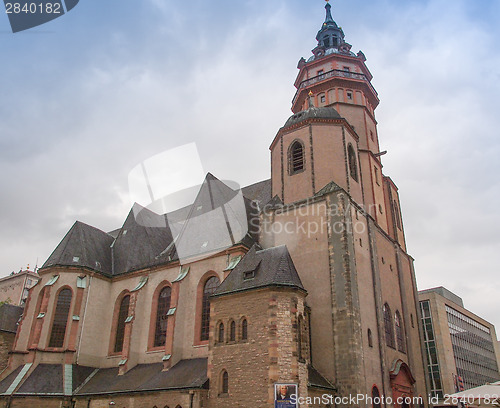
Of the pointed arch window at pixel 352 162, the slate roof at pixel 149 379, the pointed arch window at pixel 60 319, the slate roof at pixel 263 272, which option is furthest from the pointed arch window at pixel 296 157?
the pointed arch window at pixel 60 319

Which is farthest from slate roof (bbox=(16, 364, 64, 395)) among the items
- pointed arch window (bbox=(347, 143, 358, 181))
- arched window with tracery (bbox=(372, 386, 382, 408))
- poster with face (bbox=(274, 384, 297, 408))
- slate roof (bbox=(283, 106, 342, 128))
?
pointed arch window (bbox=(347, 143, 358, 181))

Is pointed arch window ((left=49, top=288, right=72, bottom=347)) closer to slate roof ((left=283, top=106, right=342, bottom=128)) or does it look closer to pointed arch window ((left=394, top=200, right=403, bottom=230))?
slate roof ((left=283, top=106, right=342, bottom=128))

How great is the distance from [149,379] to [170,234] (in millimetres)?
11949

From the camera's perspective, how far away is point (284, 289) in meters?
20.0

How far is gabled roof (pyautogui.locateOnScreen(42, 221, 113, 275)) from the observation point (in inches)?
1171

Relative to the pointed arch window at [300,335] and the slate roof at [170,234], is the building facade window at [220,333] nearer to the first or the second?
the pointed arch window at [300,335]

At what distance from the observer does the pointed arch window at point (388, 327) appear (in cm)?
2427

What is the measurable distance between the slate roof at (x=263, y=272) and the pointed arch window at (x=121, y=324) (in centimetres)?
1005

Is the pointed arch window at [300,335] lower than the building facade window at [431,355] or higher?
lower

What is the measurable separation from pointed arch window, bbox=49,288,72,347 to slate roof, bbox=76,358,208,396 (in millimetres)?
3157

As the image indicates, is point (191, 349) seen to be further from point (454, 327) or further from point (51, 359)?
point (454, 327)

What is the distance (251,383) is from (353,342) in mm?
4783

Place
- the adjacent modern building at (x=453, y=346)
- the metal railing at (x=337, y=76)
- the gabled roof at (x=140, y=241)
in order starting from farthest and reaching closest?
the adjacent modern building at (x=453, y=346) < the metal railing at (x=337, y=76) < the gabled roof at (x=140, y=241)

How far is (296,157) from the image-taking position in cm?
2708
